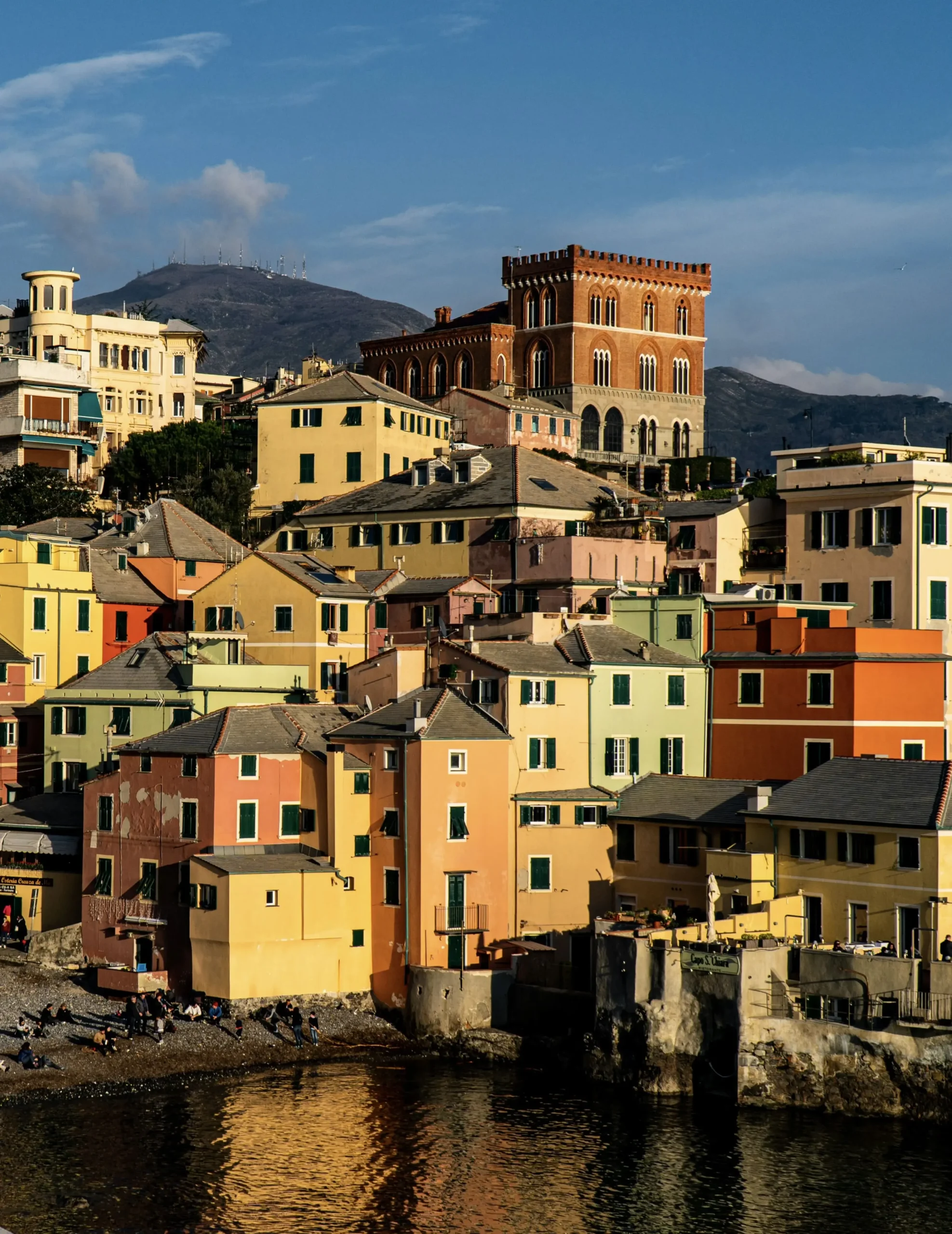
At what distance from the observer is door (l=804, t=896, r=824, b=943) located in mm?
65500

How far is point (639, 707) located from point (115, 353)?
2958 inches

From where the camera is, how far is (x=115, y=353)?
140 metres

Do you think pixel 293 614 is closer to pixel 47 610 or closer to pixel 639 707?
pixel 47 610

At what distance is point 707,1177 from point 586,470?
7584 cm

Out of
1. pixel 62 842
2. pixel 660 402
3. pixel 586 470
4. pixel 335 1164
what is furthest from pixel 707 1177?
pixel 660 402

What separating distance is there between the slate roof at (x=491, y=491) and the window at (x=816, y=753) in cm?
2624

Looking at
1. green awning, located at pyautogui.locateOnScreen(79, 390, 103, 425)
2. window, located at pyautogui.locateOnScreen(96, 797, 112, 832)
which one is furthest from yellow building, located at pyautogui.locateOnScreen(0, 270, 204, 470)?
window, located at pyautogui.locateOnScreen(96, 797, 112, 832)

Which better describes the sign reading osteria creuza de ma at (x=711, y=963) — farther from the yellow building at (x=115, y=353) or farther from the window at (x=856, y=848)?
the yellow building at (x=115, y=353)

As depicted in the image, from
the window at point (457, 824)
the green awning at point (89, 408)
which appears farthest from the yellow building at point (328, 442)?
the window at point (457, 824)

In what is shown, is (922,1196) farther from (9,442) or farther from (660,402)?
(660,402)

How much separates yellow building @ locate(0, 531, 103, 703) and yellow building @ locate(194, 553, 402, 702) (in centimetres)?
550

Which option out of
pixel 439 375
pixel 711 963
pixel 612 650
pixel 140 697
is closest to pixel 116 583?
pixel 140 697

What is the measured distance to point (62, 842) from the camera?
78375mm

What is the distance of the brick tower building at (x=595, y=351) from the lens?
146000 millimetres
